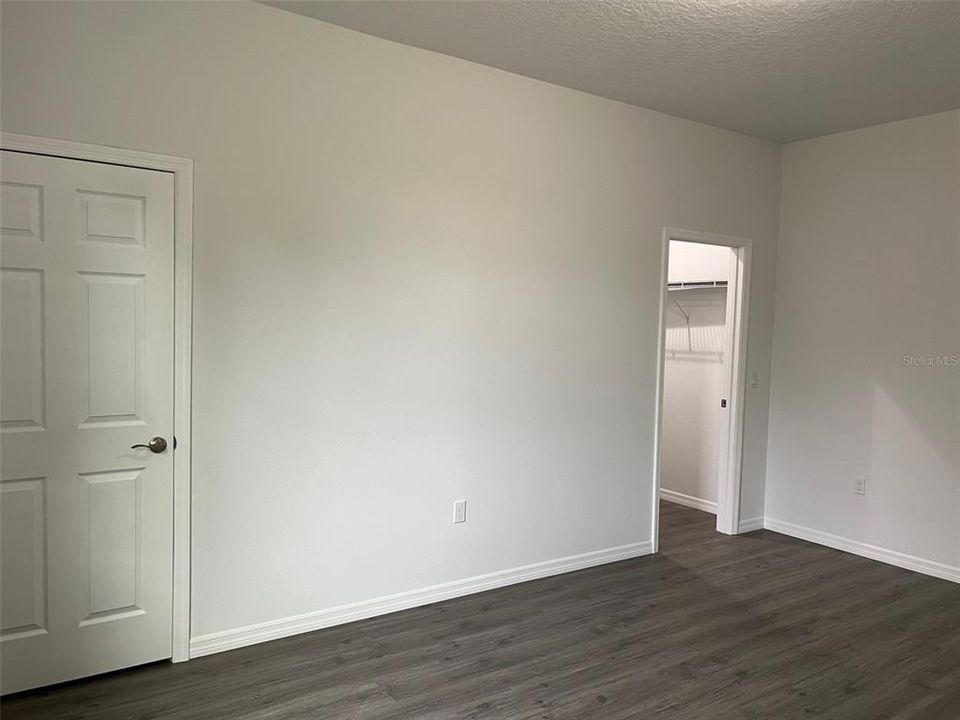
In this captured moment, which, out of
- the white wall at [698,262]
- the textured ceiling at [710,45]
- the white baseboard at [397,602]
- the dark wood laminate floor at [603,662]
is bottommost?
the dark wood laminate floor at [603,662]

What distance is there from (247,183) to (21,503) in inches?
59.1

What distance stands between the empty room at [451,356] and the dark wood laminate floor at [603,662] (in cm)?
2

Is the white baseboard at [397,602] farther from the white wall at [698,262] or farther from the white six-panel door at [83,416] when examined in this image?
the white wall at [698,262]

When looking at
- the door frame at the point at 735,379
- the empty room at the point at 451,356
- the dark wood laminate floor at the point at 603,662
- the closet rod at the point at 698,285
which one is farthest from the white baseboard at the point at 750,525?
the closet rod at the point at 698,285

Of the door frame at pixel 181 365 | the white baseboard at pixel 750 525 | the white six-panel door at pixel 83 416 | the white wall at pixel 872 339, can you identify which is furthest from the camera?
the white baseboard at pixel 750 525

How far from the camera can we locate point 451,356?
353cm

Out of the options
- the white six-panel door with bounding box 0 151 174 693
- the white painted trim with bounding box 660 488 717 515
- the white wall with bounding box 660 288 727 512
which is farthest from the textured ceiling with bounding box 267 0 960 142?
the white painted trim with bounding box 660 488 717 515

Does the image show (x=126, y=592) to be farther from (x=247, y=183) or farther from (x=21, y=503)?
(x=247, y=183)

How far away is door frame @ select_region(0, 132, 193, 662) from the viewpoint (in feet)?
9.00

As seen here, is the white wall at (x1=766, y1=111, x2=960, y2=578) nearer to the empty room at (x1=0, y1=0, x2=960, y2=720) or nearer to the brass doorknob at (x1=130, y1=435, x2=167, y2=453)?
the empty room at (x1=0, y1=0, x2=960, y2=720)

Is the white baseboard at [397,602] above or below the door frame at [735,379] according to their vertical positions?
below

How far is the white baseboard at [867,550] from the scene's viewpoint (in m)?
4.12

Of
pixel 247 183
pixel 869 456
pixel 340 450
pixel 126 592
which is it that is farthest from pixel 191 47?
pixel 869 456

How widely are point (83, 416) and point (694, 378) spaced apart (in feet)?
14.4
